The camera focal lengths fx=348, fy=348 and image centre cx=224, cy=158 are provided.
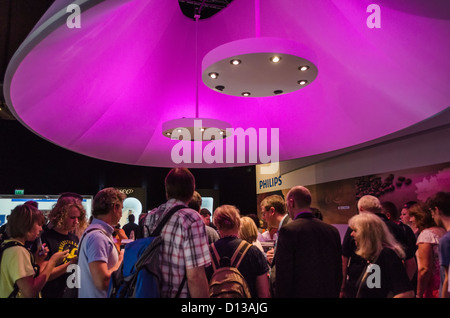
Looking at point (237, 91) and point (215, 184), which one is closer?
point (237, 91)

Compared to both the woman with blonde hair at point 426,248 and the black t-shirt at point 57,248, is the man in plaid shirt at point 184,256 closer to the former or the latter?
the black t-shirt at point 57,248

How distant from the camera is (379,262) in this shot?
2.58 metres

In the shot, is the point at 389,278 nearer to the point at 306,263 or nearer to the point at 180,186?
the point at 306,263

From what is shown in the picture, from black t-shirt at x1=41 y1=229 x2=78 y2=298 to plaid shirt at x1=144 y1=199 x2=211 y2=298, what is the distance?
3.46 ft

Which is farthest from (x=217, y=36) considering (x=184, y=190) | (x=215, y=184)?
(x=215, y=184)

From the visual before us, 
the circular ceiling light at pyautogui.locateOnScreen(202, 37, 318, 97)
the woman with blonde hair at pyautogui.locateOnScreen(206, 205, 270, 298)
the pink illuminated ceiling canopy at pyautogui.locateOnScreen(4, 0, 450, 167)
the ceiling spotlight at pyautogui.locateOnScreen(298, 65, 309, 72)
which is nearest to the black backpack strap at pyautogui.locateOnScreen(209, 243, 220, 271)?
the woman with blonde hair at pyautogui.locateOnScreen(206, 205, 270, 298)

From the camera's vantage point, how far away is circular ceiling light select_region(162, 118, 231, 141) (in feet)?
14.4

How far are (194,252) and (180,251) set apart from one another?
0.09 meters

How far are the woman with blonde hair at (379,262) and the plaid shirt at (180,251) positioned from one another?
126 cm

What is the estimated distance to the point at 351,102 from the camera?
498cm

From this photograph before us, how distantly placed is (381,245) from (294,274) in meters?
0.70

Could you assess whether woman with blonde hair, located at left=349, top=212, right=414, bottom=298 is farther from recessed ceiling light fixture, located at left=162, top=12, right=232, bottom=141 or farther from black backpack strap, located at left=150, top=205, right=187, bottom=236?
recessed ceiling light fixture, located at left=162, top=12, right=232, bottom=141

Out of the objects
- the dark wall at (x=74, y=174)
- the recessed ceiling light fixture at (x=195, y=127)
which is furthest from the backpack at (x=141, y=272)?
the dark wall at (x=74, y=174)

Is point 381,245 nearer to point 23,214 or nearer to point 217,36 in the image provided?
point 23,214
